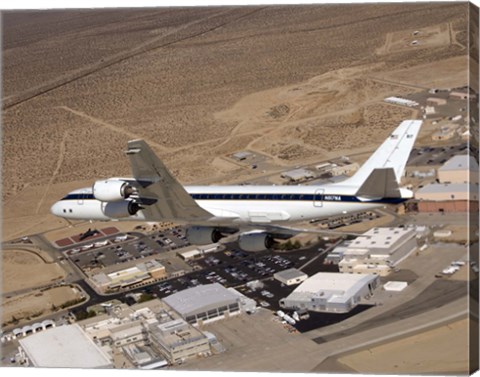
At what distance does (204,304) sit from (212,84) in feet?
173

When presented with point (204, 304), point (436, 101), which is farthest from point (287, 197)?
point (436, 101)

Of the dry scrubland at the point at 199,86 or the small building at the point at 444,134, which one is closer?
the small building at the point at 444,134

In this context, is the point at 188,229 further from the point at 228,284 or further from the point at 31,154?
the point at 31,154

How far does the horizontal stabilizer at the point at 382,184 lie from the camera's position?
47.5 meters

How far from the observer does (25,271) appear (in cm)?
7969

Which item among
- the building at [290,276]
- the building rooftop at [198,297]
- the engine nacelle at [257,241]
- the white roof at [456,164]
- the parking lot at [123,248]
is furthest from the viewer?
the white roof at [456,164]

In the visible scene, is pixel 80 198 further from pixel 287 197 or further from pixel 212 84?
pixel 212 84

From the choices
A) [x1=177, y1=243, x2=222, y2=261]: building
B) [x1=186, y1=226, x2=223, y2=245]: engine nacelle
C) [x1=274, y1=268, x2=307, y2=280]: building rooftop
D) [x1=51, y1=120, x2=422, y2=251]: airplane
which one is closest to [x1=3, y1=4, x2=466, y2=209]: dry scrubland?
[x1=177, y1=243, x2=222, y2=261]: building

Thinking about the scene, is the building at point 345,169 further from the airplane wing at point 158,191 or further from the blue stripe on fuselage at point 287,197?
the airplane wing at point 158,191

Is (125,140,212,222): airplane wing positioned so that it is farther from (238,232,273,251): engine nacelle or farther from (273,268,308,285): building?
(273,268,308,285): building

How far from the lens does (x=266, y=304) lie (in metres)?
69.9

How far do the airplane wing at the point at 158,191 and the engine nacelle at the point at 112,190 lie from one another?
723 mm

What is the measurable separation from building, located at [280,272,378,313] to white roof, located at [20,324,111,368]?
14.5m

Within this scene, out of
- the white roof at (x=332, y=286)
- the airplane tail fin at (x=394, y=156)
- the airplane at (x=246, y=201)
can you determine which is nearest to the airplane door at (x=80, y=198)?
the airplane at (x=246, y=201)
